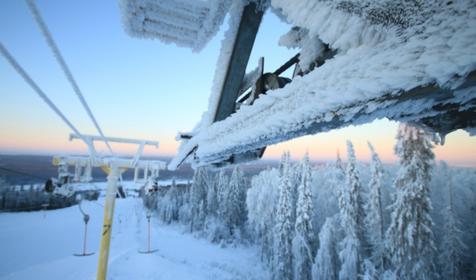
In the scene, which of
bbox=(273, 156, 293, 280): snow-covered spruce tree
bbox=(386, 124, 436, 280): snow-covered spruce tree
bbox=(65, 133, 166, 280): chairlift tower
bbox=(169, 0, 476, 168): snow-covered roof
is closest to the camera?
bbox=(169, 0, 476, 168): snow-covered roof

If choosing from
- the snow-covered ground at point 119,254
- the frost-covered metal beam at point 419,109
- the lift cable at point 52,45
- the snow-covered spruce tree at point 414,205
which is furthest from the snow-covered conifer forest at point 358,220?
the snow-covered ground at point 119,254

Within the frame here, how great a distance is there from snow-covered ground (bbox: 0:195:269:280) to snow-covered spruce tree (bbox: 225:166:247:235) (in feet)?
18.1

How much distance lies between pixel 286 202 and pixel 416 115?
2614 centimetres

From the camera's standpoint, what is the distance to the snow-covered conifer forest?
14281 millimetres

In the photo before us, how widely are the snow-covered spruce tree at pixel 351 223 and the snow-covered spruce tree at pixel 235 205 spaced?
2614 centimetres

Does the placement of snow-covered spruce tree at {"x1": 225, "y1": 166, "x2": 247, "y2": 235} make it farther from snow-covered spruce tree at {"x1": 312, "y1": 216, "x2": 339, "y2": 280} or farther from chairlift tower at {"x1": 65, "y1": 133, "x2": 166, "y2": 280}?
chairlift tower at {"x1": 65, "y1": 133, "x2": 166, "y2": 280}

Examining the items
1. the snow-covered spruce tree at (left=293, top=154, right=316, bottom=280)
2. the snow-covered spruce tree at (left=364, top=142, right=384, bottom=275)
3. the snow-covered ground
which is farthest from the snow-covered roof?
the snow-covered spruce tree at (left=293, top=154, right=316, bottom=280)

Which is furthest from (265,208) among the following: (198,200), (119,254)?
(198,200)

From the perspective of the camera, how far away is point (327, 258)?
20812 millimetres

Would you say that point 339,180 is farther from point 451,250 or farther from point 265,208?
point 265,208

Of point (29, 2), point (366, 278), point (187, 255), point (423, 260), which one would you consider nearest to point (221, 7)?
point (29, 2)

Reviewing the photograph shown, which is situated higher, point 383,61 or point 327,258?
point 383,61

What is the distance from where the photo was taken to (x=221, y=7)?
1.28 metres

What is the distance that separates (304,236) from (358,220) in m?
5.60
